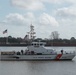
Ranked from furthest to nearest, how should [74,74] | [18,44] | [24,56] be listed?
[18,44] < [24,56] < [74,74]

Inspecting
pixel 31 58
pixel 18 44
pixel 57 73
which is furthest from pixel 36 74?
pixel 18 44

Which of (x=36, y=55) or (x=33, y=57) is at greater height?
(x=36, y=55)

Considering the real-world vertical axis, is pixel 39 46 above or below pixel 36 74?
above

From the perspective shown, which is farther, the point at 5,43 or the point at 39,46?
the point at 5,43

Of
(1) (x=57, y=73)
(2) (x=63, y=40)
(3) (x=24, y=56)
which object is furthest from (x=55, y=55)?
(2) (x=63, y=40)

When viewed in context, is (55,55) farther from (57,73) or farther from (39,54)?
(57,73)

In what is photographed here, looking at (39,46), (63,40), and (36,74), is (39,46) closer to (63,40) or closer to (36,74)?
A: (36,74)

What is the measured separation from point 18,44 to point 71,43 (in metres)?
32.5

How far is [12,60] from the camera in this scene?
2648 inches

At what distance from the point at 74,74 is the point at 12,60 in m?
25.6

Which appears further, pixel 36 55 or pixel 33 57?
pixel 33 57

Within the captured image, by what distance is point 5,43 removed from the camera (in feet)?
596

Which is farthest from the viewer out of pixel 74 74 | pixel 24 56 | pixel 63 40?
pixel 63 40

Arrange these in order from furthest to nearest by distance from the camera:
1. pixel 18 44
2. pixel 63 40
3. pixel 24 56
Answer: pixel 63 40 < pixel 18 44 < pixel 24 56
